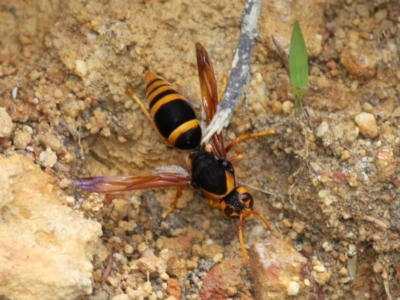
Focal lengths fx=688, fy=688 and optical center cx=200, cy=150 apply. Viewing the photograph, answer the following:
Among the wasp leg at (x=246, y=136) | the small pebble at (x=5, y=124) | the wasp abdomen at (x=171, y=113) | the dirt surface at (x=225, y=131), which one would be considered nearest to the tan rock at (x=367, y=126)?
the dirt surface at (x=225, y=131)

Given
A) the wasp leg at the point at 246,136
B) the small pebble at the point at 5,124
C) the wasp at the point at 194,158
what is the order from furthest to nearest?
1. the wasp leg at the point at 246,136
2. the wasp at the point at 194,158
3. the small pebble at the point at 5,124

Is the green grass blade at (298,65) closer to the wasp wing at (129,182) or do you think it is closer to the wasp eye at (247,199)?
the wasp eye at (247,199)

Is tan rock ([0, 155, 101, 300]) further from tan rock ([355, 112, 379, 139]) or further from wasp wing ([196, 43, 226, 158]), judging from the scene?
tan rock ([355, 112, 379, 139])

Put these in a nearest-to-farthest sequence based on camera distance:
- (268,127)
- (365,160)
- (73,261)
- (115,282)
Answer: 1. (73,261)
2. (115,282)
3. (365,160)
4. (268,127)

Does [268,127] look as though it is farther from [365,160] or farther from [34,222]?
[34,222]

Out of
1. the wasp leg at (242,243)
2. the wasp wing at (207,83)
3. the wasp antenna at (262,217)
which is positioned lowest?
the wasp leg at (242,243)

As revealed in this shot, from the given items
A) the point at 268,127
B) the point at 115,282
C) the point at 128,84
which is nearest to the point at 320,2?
the point at 268,127

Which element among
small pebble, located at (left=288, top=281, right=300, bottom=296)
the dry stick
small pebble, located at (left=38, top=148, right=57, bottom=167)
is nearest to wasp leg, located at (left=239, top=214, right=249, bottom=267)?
small pebble, located at (left=288, top=281, right=300, bottom=296)
